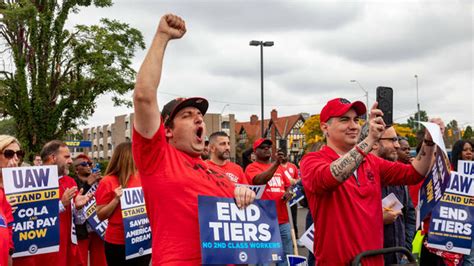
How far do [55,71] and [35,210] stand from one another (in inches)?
1024

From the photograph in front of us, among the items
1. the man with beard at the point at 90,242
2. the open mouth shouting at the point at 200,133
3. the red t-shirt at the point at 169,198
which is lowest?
the man with beard at the point at 90,242

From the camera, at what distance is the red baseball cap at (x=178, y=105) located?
309cm

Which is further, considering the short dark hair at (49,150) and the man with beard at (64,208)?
the short dark hair at (49,150)

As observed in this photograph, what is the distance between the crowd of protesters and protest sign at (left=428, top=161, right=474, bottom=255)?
0.52ft

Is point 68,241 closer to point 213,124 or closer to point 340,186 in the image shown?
point 340,186

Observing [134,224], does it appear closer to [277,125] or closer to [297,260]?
[297,260]

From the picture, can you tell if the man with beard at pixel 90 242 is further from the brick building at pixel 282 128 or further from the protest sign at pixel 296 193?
the brick building at pixel 282 128

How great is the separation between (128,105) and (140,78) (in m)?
27.1

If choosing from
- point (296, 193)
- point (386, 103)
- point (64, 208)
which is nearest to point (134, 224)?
point (64, 208)

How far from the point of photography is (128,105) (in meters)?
29.1

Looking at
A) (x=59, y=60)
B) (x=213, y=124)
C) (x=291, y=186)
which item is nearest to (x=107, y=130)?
(x=213, y=124)

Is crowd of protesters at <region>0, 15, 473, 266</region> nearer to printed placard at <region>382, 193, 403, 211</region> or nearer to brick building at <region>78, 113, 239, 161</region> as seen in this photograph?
printed placard at <region>382, 193, 403, 211</region>

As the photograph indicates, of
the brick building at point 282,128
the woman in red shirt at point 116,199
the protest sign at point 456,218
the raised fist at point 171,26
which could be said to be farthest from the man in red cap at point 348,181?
the brick building at point 282,128

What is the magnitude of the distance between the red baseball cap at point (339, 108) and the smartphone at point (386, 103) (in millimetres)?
242
